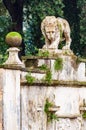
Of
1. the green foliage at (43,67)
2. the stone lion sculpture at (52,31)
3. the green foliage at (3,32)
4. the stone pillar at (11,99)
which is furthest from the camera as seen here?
the green foliage at (3,32)

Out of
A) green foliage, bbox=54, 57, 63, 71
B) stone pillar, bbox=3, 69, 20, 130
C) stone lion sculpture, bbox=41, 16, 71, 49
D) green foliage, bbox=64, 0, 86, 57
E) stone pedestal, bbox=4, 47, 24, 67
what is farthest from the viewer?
green foliage, bbox=64, 0, 86, 57

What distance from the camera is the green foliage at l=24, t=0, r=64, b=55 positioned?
22094mm

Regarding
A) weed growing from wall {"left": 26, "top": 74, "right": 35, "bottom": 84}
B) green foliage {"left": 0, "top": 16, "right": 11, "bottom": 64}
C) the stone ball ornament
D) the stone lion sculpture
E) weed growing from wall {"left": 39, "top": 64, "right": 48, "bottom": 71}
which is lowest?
weed growing from wall {"left": 26, "top": 74, "right": 35, "bottom": 84}

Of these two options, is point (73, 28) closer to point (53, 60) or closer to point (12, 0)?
point (12, 0)

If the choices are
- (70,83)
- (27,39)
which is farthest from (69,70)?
(27,39)

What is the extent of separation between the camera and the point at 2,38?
22875 millimetres

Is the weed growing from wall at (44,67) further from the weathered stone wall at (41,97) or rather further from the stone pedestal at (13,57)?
the stone pedestal at (13,57)

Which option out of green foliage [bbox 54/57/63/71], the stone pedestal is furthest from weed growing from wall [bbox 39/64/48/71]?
the stone pedestal

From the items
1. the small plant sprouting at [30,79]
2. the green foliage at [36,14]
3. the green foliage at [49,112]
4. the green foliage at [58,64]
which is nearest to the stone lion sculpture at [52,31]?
the green foliage at [58,64]

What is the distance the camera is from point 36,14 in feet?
73.7

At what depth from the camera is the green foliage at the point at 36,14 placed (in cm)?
2209

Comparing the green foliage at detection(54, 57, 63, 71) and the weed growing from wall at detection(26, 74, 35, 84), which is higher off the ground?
the green foliage at detection(54, 57, 63, 71)

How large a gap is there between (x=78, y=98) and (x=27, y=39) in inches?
363

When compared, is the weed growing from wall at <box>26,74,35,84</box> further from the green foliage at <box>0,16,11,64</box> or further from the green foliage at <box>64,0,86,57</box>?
the green foliage at <box>64,0,86,57</box>
